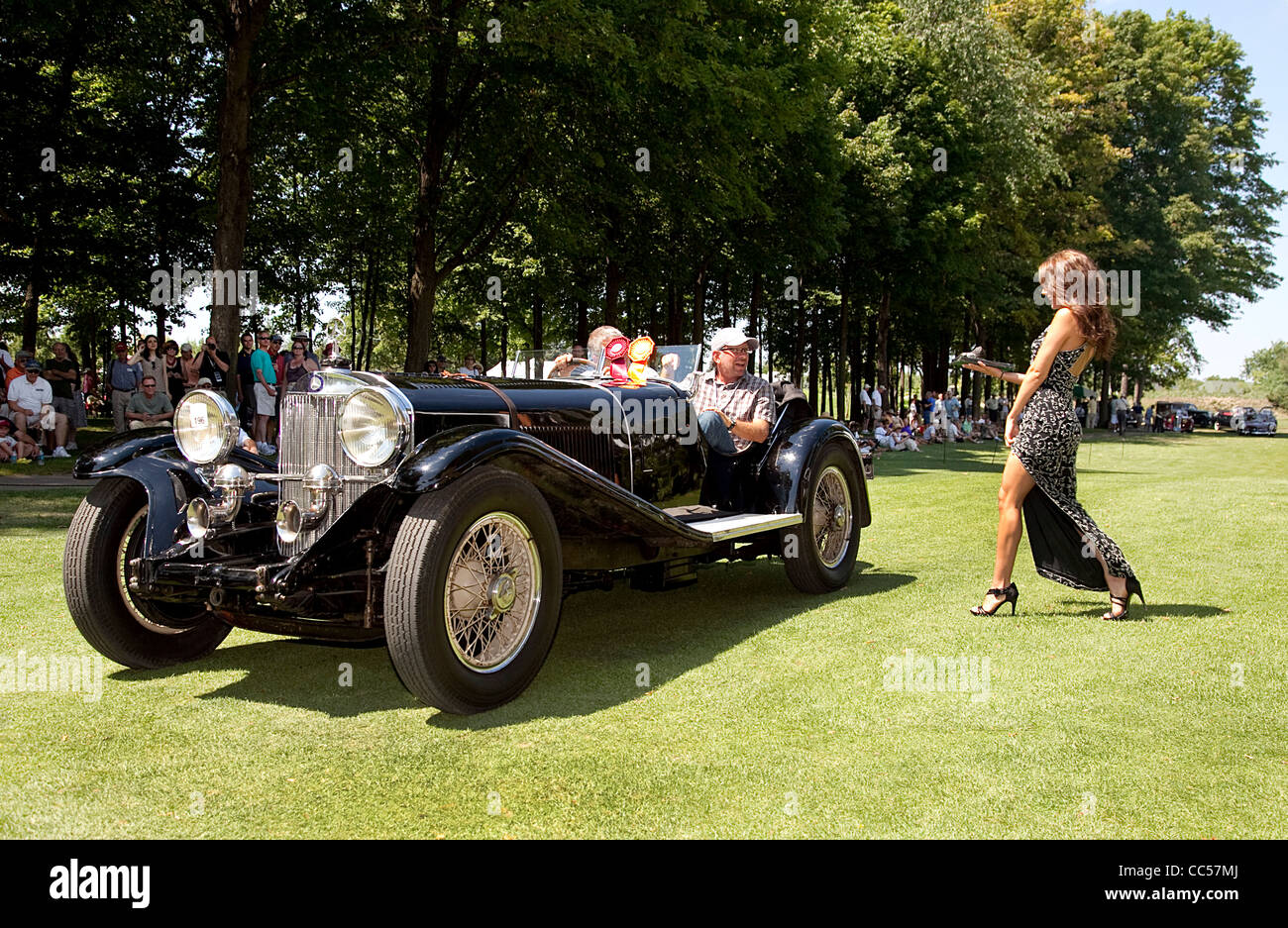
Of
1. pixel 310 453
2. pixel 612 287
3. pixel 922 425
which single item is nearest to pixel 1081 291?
pixel 310 453

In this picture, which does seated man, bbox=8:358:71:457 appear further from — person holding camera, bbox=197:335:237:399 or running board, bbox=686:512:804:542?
running board, bbox=686:512:804:542

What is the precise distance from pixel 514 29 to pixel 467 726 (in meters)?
13.1

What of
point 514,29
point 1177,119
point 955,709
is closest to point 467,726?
point 955,709

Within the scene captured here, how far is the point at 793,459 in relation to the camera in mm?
6898

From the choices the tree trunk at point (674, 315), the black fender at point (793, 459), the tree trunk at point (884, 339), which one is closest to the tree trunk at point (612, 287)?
the tree trunk at point (674, 315)

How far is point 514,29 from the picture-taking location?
14719 mm

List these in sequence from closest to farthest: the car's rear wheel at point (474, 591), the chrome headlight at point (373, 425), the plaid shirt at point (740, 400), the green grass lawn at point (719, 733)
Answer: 1. the green grass lawn at point (719, 733)
2. the car's rear wheel at point (474, 591)
3. the chrome headlight at point (373, 425)
4. the plaid shirt at point (740, 400)

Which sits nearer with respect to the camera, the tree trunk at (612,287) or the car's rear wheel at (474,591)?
the car's rear wheel at (474,591)

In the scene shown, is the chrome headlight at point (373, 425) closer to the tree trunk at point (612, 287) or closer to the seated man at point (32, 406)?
the seated man at point (32, 406)

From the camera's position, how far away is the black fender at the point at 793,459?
6789mm

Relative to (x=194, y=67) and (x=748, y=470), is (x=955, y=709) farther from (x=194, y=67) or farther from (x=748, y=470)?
(x=194, y=67)

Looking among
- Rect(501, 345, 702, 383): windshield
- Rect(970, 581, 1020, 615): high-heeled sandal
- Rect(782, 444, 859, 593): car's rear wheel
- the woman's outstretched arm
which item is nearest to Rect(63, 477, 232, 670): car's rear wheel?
Rect(501, 345, 702, 383): windshield

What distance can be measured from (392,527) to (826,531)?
12.6 feet

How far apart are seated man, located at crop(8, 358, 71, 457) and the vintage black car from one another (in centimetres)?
1149
